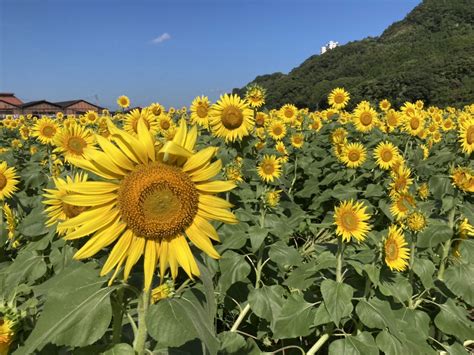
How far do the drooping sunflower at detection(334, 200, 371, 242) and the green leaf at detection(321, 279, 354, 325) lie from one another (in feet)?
1.18

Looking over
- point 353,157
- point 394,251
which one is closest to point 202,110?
point 353,157

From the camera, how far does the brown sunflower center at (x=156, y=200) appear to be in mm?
1404

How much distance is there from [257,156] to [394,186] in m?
2.25

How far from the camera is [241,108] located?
548cm

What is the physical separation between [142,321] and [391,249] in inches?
81.6

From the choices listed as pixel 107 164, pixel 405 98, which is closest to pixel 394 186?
pixel 107 164

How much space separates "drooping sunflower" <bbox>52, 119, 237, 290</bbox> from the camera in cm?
138

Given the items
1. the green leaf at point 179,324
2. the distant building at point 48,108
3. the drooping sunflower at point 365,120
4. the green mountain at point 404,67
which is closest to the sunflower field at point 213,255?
the green leaf at point 179,324

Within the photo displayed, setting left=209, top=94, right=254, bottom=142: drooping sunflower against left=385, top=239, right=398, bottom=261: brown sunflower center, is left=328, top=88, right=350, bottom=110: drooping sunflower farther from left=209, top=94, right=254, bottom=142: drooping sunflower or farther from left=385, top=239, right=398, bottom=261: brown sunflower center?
left=385, top=239, right=398, bottom=261: brown sunflower center

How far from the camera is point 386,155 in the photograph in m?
6.29

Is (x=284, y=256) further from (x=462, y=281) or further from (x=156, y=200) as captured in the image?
(x=156, y=200)

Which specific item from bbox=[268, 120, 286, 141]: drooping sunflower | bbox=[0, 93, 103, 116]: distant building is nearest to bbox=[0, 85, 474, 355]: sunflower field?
bbox=[268, 120, 286, 141]: drooping sunflower

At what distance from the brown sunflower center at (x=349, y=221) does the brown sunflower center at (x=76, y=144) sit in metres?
2.07

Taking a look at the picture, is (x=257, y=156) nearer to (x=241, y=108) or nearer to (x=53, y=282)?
(x=241, y=108)
